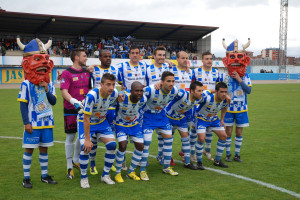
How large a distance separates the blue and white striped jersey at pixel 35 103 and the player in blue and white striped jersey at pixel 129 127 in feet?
4.05

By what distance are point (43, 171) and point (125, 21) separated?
1550 inches

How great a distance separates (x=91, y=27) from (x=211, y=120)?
3881 cm

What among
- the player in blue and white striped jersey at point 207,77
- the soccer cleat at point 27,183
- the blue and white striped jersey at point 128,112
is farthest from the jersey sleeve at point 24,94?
the player in blue and white striped jersey at point 207,77

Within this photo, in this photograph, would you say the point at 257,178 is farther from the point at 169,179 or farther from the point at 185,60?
the point at 185,60

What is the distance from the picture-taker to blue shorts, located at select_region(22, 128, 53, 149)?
5.37 m

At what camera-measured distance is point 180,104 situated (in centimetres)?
652

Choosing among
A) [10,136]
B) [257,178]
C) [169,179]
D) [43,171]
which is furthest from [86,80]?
[10,136]

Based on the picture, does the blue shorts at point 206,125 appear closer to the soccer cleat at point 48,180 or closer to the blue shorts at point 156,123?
the blue shorts at point 156,123

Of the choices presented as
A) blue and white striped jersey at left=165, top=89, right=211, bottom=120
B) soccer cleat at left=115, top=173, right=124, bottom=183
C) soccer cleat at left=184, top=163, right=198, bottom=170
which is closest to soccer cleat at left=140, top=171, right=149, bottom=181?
soccer cleat at left=115, top=173, right=124, bottom=183

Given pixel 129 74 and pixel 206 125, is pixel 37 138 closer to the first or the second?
pixel 129 74

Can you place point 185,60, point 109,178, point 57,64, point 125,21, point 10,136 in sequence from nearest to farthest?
point 109,178 → point 185,60 → point 10,136 → point 57,64 → point 125,21

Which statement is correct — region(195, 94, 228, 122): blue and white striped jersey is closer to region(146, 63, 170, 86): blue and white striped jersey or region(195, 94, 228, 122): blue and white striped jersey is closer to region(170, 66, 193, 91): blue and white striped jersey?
region(170, 66, 193, 91): blue and white striped jersey

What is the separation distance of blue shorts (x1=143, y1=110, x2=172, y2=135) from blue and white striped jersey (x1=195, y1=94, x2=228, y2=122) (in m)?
0.87

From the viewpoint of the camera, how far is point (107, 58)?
6340mm
